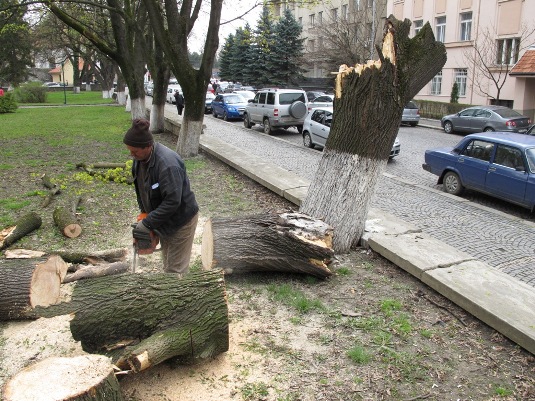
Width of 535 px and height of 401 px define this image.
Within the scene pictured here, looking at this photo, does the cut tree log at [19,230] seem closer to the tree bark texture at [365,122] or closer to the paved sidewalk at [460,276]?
the tree bark texture at [365,122]

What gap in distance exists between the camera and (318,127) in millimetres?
16531

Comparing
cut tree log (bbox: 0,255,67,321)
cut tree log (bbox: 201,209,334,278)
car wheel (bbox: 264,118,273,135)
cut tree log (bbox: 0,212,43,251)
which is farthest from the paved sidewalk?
car wheel (bbox: 264,118,273,135)

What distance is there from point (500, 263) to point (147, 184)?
4816 mm

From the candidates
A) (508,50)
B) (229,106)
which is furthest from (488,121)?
(229,106)

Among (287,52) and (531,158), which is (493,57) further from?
(531,158)

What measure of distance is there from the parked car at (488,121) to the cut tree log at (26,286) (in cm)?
1978

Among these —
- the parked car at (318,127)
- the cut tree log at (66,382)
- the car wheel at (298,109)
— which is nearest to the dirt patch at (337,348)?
the cut tree log at (66,382)

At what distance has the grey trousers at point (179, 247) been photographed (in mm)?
4707

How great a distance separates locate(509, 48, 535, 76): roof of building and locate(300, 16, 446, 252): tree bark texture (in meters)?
21.8

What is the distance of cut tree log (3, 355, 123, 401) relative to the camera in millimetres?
2717

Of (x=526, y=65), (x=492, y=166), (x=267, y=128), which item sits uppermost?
(x=526, y=65)

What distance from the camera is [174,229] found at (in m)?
4.62

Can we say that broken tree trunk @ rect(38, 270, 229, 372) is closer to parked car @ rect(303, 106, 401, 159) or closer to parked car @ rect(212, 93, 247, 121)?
parked car @ rect(303, 106, 401, 159)

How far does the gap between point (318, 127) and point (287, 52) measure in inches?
1149
